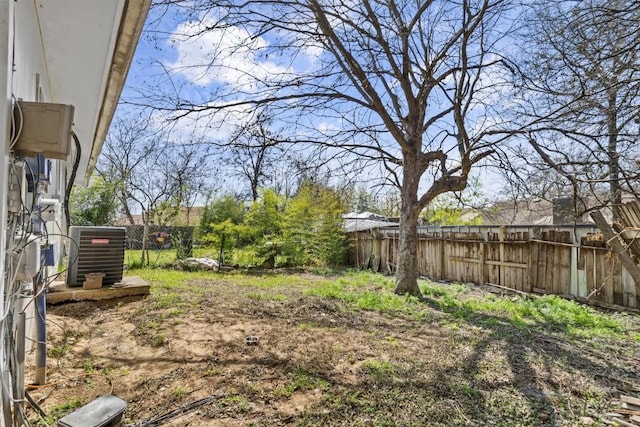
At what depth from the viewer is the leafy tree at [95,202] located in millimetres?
11156

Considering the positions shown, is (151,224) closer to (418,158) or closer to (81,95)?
(81,95)

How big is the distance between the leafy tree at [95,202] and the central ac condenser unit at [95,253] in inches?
311

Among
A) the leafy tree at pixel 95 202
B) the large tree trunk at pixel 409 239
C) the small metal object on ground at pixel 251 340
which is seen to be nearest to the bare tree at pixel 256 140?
the large tree trunk at pixel 409 239

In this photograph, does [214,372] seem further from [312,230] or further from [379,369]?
[312,230]

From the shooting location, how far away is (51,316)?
3.73 meters

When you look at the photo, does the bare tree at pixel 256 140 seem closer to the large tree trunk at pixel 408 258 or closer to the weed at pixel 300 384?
the large tree trunk at pixel 408 258

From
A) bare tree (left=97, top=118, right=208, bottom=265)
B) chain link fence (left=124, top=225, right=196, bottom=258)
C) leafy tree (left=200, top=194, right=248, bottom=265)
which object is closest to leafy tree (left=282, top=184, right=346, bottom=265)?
leafy tree (left=200, top=194, right=248, bottom=265)

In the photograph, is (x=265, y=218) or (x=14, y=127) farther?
(x=265, y=218)

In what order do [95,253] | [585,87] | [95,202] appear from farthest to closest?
[95,202] < [95,253] < [585,87]

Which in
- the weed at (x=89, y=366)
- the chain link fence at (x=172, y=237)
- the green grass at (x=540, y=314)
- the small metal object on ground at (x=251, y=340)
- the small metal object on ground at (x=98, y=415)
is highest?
the chain link fence at (x=172, y=237)

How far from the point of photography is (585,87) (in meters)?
3.83

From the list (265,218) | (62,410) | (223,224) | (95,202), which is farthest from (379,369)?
(95,202)

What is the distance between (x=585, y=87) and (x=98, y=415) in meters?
5.13

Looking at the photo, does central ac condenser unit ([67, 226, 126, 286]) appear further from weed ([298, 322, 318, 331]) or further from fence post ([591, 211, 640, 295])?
fence post ([591, 211, 640, 295])
